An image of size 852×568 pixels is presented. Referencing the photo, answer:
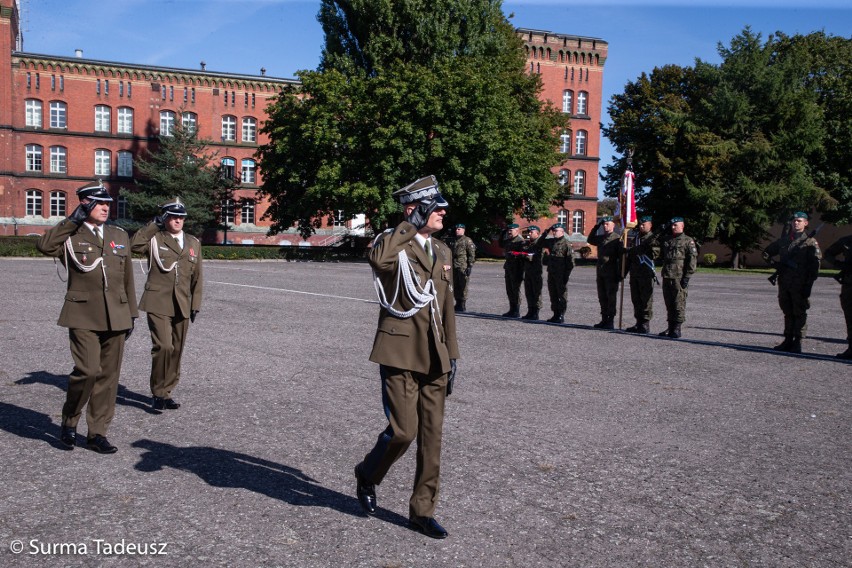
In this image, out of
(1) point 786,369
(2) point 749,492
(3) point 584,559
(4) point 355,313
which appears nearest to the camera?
(3) point 584,559

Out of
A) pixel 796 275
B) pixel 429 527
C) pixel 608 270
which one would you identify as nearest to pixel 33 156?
pixel 608 270

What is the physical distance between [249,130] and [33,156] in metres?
17.6

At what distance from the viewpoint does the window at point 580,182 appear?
234ft

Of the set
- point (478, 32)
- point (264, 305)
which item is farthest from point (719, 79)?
point (264, 305)

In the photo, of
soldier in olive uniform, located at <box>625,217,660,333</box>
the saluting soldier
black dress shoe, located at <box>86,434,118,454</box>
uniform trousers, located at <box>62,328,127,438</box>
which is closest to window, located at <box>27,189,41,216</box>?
soldier in olive uniform, located at <box>625,217,660,333</box>

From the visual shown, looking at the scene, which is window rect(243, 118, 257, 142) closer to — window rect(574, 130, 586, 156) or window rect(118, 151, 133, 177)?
window rect(118, 151, 133, 177)

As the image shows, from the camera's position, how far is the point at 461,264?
17688 millimetres

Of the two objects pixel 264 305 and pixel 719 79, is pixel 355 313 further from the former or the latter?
pixel 719 79

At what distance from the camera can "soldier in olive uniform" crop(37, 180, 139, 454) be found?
6094 millimetres

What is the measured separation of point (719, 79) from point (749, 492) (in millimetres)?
54341

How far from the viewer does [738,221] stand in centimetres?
5297

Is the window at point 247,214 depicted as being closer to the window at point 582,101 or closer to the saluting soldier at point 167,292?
the window at point 582,101

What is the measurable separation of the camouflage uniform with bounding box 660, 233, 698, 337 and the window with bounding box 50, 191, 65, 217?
60842 mm

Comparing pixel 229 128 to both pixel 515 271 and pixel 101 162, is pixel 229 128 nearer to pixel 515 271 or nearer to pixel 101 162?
pixel 101 162
